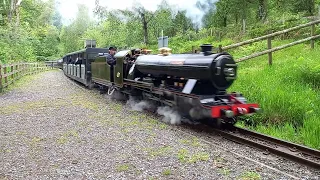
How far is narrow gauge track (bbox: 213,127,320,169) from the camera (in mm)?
4914

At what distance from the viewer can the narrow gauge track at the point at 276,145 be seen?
4914mm

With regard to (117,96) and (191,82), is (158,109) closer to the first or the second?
(191,82)

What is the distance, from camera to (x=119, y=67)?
431 inches

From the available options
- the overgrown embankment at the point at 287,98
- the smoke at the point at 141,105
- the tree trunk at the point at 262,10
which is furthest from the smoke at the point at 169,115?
the tree trunk at the point at 262,10

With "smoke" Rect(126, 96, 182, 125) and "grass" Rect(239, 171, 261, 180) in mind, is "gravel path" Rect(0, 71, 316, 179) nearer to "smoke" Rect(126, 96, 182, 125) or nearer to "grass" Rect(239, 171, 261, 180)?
"grass" Rect(239, 171, 261, 180)

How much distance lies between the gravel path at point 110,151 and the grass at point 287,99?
1.43m

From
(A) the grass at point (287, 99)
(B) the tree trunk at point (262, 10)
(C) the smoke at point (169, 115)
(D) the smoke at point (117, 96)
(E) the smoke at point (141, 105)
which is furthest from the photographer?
(B) the tree trunk at point (262, 10)

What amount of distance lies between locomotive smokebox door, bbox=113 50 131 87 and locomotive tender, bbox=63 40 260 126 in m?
0.03

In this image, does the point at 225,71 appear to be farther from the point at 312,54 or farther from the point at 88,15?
the point at 88,15

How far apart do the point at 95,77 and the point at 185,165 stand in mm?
10056

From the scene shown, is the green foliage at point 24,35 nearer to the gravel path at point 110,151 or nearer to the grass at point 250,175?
the gravel path at point 110,151

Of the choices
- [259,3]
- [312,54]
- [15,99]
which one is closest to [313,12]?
[259,3]

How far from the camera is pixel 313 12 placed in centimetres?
2180

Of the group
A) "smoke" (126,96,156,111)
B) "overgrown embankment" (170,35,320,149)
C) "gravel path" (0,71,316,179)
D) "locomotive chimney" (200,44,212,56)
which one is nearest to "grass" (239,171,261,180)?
"gravel path" (0,71,316,179)
